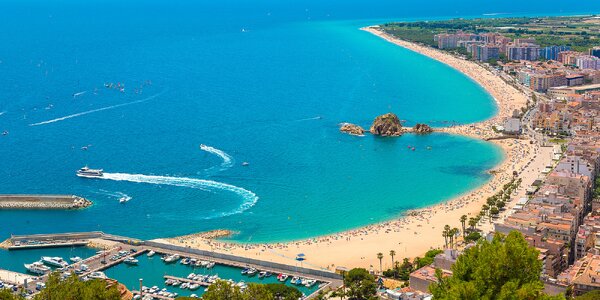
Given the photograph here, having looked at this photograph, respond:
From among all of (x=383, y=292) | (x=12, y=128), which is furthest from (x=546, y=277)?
(x=12, y=128)

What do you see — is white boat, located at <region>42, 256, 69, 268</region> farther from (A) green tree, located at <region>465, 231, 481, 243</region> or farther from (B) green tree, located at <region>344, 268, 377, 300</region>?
(A) green tree, located at <region>465, 231, 481, 243</region>

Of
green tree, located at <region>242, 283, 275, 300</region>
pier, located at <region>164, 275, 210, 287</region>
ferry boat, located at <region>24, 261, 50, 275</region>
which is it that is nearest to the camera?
green tree, located at <region>242, 283, 275, 300</region>

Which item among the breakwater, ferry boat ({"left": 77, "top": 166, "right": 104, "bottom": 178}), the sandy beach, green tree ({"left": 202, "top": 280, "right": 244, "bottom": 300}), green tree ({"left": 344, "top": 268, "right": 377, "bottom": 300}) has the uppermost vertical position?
green tree ({"left": 202, "top": 280, "right": 244, "bottom": 300})

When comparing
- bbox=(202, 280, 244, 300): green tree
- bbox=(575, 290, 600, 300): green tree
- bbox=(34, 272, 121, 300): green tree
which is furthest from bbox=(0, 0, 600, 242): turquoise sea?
bbox=(34, 272, 121, 300): green tree

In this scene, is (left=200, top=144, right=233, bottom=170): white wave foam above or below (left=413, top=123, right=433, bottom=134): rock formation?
above

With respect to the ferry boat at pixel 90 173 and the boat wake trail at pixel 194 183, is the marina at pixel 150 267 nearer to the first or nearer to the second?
the boat wake trail at pixel 194 183

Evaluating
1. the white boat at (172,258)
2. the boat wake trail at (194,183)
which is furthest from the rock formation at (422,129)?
the white boat at (172,258)

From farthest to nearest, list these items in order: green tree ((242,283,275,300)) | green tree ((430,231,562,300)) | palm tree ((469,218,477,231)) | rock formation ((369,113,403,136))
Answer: rock formation ((369,113,403,136)) < palm tree ((469,218,477,231)) < green tree ((242,283,275,300)) < green tree ((430,231,562,300))

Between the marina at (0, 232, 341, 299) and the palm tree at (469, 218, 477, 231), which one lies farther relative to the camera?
the palm tree at (469, 218, 477, 231)
